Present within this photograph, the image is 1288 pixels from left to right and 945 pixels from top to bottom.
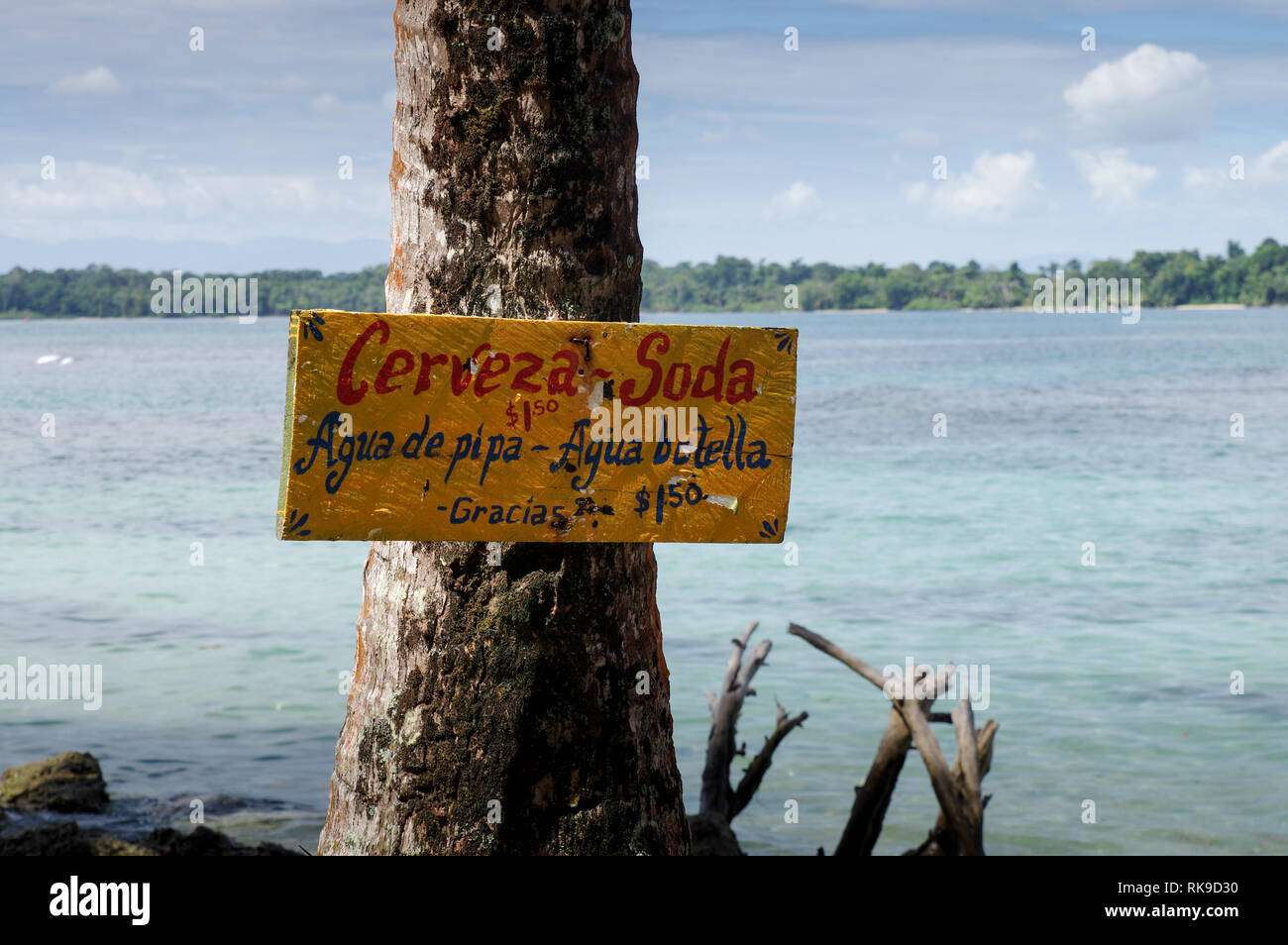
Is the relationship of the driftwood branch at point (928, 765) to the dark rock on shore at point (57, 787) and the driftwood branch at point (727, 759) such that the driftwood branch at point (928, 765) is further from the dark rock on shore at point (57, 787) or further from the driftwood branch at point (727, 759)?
the dark rock on shore at point (57, 787)

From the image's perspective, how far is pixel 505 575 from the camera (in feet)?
12.1

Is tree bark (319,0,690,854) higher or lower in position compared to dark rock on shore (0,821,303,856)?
higher

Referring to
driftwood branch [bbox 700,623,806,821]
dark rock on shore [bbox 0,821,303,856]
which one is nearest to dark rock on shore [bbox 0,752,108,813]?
dark rock on shore [bbox 0,821,303,856]

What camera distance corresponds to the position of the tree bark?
12.1 ft

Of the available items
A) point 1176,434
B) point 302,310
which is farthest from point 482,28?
point 1176,434

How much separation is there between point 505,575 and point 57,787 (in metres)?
6.60

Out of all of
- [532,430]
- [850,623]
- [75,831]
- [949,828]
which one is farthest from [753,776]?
[850,623]

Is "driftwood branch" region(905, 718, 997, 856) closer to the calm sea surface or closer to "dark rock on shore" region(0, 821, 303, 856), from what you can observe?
the calm sea surface

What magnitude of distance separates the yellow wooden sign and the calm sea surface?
6.20 m

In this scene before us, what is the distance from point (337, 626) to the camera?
15594 millimetres

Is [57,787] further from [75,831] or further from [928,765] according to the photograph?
[928,765]

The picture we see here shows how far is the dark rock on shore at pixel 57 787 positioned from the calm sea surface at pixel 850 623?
0.26m

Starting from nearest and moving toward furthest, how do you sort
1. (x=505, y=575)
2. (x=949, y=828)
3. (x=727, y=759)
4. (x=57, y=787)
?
(x=505, y=575) → (x=949, y=828) → (x=727, y=759) → (x=57, y=787)
